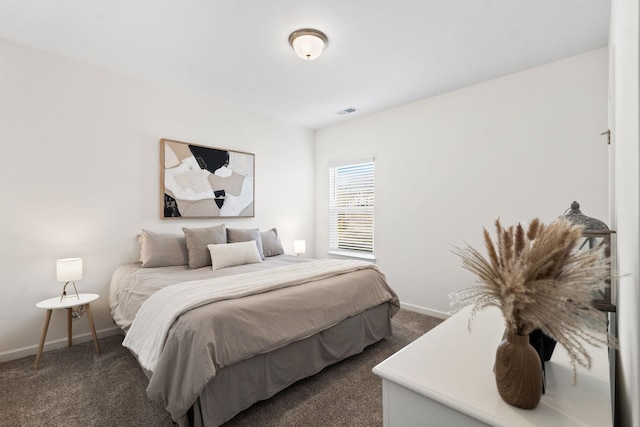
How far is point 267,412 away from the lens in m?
1.87

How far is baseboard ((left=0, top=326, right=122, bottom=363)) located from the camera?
8.40ft

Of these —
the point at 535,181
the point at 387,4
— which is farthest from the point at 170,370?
the point at 535,181

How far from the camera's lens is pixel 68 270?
2.54 meters

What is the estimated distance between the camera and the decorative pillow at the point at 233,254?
3090 millimetres

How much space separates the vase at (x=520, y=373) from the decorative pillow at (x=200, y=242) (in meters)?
2.91

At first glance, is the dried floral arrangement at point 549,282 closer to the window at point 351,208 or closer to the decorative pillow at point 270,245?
the decorative pillow at point 270,245

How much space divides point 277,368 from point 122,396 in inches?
42.1

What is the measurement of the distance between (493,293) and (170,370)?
5.46 feet

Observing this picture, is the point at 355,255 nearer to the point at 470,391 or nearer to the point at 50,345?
the point at 50,345

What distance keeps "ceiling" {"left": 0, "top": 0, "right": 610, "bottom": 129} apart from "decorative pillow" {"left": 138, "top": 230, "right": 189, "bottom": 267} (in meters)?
1.70

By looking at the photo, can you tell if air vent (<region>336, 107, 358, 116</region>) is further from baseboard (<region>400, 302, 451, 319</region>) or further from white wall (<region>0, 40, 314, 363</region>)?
baseboard (<region>400, 302, 451, 319</region>)

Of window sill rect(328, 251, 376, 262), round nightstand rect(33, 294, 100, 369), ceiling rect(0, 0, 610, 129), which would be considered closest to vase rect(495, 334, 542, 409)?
ceiling rect(0, 0, 610, 129)

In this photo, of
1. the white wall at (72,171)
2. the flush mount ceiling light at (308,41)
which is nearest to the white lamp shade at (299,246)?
the white wall at (72,171)

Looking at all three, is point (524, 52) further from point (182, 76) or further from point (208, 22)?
point (182, 76)
